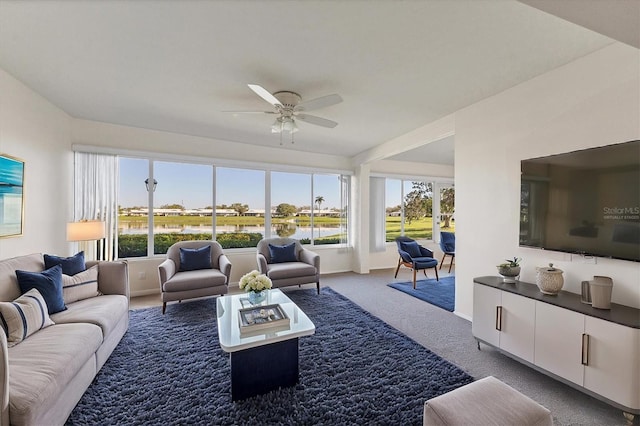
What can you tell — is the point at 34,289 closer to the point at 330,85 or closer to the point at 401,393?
the point at 401,393

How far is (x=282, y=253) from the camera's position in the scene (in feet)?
15.2

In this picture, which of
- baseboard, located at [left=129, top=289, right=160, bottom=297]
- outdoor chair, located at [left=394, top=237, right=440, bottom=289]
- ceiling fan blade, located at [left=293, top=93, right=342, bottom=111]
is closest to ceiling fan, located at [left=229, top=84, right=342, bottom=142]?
ceiling fan blade, located at [left=293, top=93, right=342, bottom=111]

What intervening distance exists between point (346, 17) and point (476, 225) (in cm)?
266

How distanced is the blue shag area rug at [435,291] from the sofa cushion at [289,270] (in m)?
1.62

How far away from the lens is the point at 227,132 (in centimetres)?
442

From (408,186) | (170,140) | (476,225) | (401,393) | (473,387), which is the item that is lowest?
(401,393)

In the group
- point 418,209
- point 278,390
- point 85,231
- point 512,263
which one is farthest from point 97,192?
point 418,209

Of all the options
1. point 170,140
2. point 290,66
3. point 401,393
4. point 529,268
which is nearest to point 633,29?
point 529,268

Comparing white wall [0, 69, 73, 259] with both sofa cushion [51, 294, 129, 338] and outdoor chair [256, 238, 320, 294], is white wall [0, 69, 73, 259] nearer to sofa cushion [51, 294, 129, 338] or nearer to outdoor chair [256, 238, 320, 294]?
sofa cushion [51, 294, 129, 338]

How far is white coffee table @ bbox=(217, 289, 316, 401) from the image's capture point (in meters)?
1.92

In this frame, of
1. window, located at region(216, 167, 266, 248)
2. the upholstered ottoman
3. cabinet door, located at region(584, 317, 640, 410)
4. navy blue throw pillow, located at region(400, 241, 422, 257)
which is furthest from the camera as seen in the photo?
navy blue throw pillow, located at region(400, 241, 422, 257)

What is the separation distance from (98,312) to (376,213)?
5.21 metres

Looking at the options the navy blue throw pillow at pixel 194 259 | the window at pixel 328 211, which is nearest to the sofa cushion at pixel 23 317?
the navy blue throw pillow at pixel 194 259

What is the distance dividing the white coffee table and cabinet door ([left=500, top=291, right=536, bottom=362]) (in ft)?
5.70
